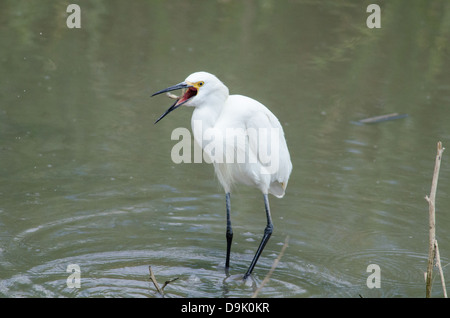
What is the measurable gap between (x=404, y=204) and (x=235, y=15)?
5743mm

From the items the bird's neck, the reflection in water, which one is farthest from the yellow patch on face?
the reflection in water

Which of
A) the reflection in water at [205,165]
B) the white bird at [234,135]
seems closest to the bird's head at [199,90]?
the white bird at [234,135]

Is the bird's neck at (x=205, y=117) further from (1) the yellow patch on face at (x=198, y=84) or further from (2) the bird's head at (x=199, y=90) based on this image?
(1) the yellow patch on face at (x=198, y=84)

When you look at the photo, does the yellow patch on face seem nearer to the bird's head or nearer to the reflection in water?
the bird's head

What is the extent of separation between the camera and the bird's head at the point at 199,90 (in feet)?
13.9

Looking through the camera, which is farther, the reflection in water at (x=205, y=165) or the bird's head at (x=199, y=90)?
the reflection in water at (x=205, y=165)

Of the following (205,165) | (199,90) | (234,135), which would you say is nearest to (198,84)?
(199,90)

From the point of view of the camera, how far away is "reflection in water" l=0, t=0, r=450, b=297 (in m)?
4.66

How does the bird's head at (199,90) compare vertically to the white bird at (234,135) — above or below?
above

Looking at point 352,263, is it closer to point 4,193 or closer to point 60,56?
point 4,193

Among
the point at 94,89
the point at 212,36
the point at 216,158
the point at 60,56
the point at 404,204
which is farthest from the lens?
the point at 212,36

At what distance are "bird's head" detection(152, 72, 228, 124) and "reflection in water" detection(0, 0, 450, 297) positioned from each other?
1115 millimetres
